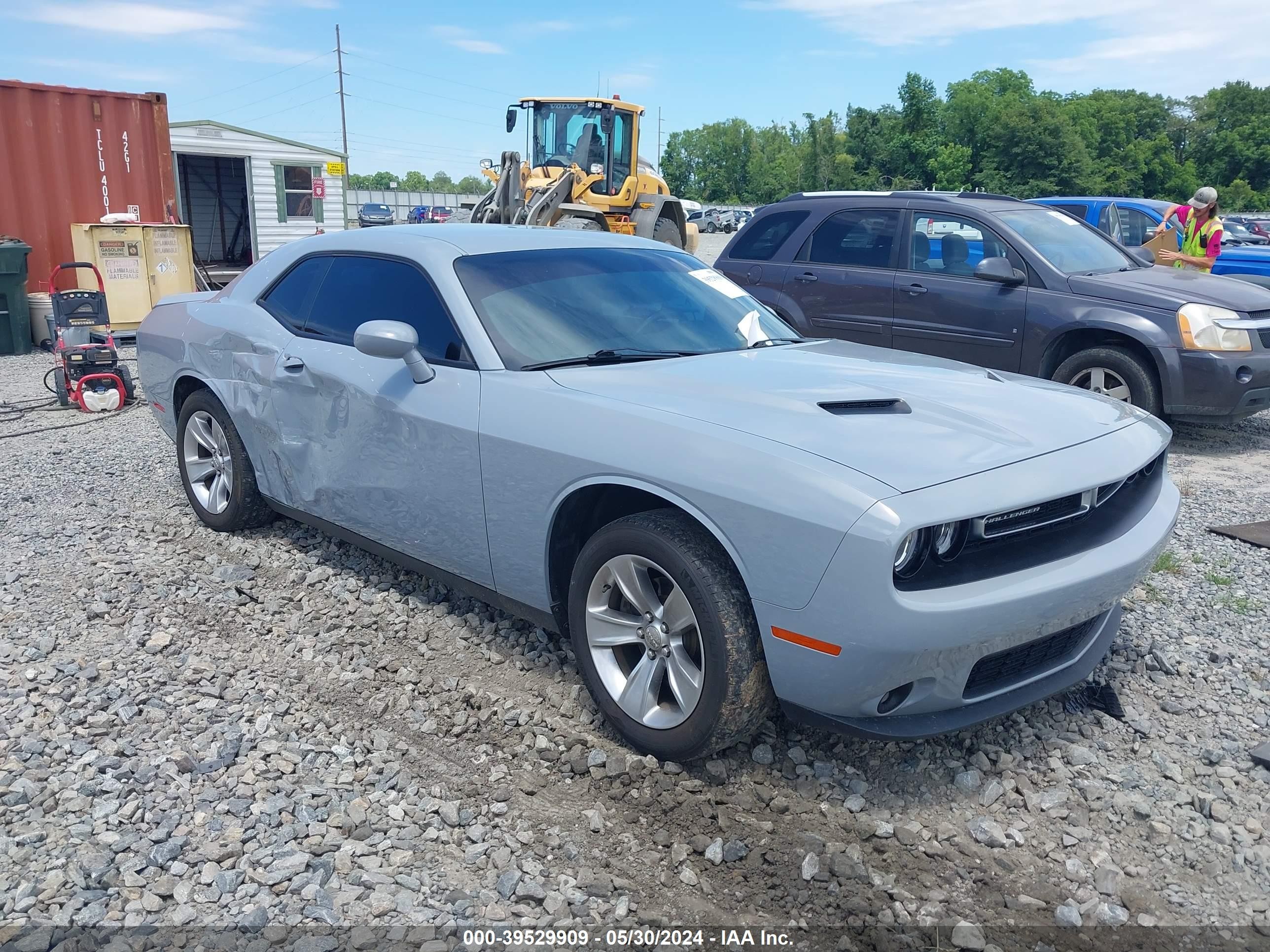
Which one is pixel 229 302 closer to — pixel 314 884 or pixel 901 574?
pixel 314 884

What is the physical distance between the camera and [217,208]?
937 inches

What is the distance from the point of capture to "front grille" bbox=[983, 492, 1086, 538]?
2738 mm

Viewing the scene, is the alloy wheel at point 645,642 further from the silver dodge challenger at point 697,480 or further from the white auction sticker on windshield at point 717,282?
the white auction sticker on windshield at point 717,282

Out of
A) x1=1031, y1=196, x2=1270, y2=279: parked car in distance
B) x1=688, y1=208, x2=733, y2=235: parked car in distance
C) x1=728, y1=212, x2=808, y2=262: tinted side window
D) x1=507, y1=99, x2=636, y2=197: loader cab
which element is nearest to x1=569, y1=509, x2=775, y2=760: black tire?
x1=728, y1=212, x2=808, y2=262: tinted side window

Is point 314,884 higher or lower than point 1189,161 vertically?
lower

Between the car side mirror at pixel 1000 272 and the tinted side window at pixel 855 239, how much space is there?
82cm

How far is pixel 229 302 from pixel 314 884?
3264 millimetres

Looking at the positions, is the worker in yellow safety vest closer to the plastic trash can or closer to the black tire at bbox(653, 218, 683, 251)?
the black tire at bbox(653, 218, 683, 251)

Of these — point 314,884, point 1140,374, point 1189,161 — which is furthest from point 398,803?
point 1189,161

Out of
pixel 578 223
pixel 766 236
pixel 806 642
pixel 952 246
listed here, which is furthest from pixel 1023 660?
pixel 578 223

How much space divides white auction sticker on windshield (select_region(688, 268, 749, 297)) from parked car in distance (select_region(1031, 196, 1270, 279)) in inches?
244

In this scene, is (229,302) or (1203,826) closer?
(1203,826)

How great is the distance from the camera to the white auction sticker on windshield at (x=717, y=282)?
172 inches

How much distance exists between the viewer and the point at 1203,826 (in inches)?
110
